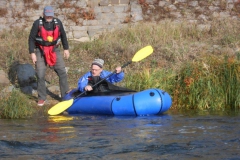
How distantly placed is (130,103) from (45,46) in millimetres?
1868

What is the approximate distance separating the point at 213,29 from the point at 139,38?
1.77 meters

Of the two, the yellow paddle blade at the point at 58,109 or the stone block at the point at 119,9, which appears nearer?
the yellow paddle blade at the point at 58,109

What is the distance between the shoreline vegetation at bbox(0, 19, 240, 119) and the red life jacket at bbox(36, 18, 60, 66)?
2.53ft

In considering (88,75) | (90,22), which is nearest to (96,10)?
(90,22)

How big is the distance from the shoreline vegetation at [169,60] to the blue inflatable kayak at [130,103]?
0.87m

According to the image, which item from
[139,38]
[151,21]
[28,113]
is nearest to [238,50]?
[139,38]

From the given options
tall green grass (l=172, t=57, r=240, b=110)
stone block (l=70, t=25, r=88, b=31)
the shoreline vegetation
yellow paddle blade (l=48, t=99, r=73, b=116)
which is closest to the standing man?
the shoreline vegetation

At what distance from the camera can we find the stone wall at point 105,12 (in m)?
14.8

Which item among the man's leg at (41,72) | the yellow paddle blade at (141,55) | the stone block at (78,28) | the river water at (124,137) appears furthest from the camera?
the stone block at (78,28)

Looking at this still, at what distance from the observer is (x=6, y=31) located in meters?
14.3

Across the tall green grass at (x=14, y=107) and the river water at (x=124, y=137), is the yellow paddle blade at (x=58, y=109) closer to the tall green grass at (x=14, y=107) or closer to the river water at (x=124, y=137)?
the river water at (x=124, y=137)

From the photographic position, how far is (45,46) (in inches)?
405

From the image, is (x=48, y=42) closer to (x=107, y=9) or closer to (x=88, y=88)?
(x=88, y=88)

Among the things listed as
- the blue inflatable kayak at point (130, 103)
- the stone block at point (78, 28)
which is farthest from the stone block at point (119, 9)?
the blue inflatable kayak at point (130, 103)
